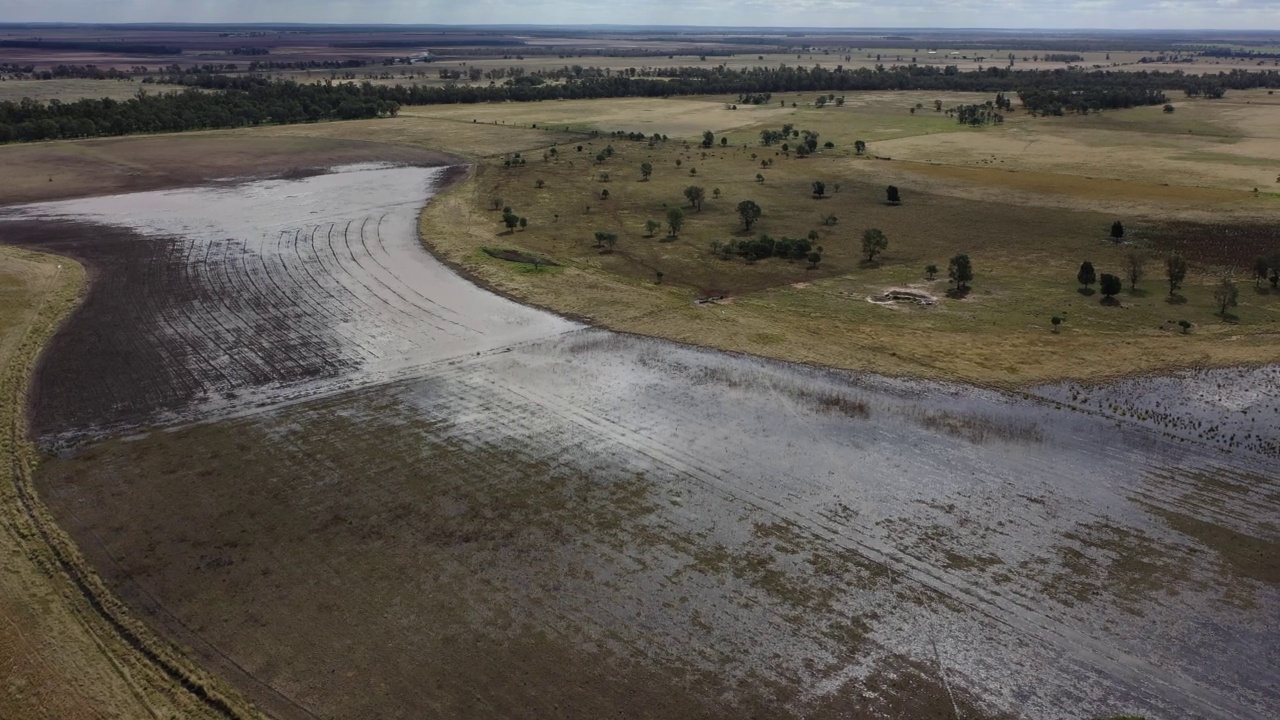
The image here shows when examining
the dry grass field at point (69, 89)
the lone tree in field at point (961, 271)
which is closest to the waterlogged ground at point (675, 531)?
the lone tree in field at point (961, 271)

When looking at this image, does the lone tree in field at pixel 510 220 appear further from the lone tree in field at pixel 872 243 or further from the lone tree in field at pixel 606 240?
the lone tree in field at pixel 872 243

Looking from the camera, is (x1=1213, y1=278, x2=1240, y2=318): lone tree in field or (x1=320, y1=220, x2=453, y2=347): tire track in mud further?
(x1=1213, y1=278, x2=1240, y2=318): lone tree in field

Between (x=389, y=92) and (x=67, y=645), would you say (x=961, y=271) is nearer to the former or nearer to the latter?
(x=67, y=645)

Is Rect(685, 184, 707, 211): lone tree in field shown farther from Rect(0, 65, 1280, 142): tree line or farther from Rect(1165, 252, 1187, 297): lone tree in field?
Rect(0, 65, 1280, 142): tree line

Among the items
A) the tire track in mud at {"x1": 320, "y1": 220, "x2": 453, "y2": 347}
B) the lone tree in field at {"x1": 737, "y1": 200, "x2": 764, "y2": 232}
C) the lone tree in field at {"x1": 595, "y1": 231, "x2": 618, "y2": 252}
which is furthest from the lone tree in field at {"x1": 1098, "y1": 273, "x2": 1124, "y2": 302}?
the tire track in mud at {"x1": 320, "y1": 220, "x2": 453, "y2": 347}

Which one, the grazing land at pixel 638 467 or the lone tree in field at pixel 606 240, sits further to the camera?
the lone tree in field at pixel 606 240

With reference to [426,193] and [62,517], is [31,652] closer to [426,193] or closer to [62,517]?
[62,517]
